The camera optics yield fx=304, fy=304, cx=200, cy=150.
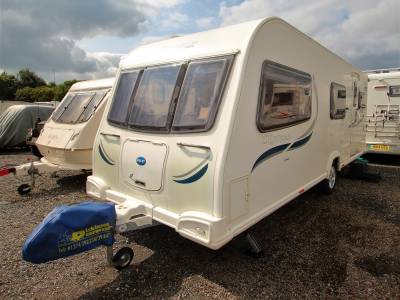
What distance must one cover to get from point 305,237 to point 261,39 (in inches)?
102

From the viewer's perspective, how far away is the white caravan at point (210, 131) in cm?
286

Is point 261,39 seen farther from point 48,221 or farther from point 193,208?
point 48,221

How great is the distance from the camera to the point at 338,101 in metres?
5.54

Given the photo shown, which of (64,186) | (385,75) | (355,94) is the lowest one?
(64,186)

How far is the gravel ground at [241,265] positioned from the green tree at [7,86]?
46503 mm

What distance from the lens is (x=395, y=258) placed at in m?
3.51

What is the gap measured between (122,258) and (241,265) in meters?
1.27

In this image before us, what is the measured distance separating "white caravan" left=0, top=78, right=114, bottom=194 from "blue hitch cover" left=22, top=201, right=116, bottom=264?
3222mm

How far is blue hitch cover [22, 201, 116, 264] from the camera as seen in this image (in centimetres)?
237

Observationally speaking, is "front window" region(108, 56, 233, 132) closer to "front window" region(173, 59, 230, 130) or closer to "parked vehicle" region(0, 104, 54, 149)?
"front window" region(173, 59, 230, 130)

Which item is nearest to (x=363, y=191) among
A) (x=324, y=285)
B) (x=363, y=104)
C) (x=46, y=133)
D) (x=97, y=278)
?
(x=363, y=104)

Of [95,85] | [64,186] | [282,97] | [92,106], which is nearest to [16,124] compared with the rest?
[64,186]

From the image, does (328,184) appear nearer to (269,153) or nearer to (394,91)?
(269,153)

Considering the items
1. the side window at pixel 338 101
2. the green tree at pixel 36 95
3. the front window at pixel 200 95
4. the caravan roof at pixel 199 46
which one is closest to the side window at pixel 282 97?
the caravan roof at pixel 199 46
